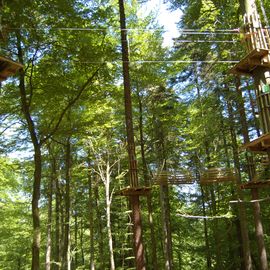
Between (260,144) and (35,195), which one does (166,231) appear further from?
(260,144)

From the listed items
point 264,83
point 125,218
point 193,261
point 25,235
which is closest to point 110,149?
point 125,218

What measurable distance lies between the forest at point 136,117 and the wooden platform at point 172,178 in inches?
1.4

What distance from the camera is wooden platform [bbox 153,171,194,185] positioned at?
9.78 metres

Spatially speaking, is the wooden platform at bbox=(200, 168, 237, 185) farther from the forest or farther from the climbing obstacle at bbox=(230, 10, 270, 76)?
the climbing obstacle at bbox=(230, 10, 270, 76)

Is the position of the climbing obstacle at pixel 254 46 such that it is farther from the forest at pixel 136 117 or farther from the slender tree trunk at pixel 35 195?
the slender tree trunk at pixel 35 195

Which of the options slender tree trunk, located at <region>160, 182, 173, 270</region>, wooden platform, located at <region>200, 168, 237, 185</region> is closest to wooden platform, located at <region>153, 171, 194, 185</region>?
wooden platform, located at <region>200, 168, 237, 185</region>

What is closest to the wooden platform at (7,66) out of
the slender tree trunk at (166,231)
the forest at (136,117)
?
the forest at (136,117)

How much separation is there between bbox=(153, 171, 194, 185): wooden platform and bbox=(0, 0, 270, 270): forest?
4cm

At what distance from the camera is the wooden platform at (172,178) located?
9783mm

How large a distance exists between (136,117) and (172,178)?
6.28 m

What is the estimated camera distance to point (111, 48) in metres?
10.9

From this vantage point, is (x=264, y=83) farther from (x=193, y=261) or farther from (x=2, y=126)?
(x=193, y=261)

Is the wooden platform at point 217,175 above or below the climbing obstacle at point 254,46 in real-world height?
below

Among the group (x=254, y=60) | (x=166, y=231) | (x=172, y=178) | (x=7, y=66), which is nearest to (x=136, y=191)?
(x=172, y=178)
